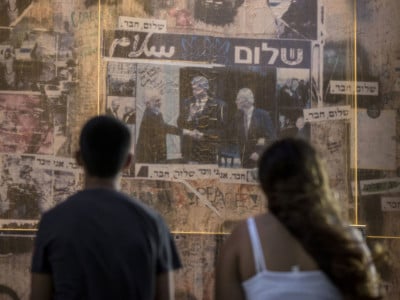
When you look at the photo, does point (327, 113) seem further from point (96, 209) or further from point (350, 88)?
point (96, 209)

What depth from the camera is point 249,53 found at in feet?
22.9

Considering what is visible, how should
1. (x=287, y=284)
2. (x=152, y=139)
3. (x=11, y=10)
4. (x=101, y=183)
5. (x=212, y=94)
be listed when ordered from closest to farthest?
(x=287, y=284) → (x=101, y=183) → (x=11, y=10) → (x=152, y=139) → (x=212, y=94)

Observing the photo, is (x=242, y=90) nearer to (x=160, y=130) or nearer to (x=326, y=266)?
(x=160, y=130)

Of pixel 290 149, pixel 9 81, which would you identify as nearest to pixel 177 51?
pixel 9 81

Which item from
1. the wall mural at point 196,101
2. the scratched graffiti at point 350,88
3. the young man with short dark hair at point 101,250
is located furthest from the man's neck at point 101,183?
the scratched graffiti at point 350,88

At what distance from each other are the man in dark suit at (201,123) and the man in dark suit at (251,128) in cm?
13

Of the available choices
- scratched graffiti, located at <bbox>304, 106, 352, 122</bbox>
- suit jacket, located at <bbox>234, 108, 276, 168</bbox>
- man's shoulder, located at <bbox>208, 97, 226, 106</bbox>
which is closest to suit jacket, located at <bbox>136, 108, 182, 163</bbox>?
man's shoulder, located at <bbox>208, 97, 226, 106</bbox>

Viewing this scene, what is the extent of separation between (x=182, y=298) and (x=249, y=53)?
1.87 meters

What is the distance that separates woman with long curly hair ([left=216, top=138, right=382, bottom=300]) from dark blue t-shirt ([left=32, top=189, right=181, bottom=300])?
280 mm

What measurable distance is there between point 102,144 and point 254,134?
11.7 ft

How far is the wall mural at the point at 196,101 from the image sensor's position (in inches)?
262

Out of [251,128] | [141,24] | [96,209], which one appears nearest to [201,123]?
[251,128]

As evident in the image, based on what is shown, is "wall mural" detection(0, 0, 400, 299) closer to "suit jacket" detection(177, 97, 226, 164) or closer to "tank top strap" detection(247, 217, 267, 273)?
"suit jacket" detection(177, 97, 226, 164)

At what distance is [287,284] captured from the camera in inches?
124
